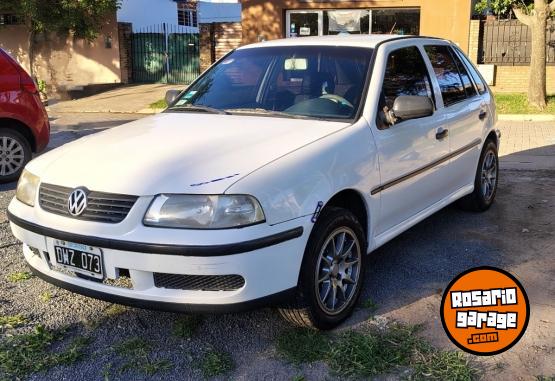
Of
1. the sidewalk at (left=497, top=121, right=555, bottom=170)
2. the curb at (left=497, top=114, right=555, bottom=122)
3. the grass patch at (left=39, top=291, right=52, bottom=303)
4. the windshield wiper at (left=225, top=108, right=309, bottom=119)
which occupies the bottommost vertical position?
the grass patch at (left=39, top=291, right=52, bottom=303)

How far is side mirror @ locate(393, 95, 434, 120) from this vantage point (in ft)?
13.1

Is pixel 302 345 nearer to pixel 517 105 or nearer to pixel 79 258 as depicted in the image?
pixel 79 258

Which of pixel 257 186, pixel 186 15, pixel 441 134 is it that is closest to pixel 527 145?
pixel 441 134

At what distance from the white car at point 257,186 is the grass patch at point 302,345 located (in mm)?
85

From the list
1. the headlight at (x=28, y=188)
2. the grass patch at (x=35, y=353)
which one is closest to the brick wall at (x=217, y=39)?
the headlight at (x=28, y=188)

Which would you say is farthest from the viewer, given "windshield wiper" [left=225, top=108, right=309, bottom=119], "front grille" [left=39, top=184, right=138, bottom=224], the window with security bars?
the window with security bars

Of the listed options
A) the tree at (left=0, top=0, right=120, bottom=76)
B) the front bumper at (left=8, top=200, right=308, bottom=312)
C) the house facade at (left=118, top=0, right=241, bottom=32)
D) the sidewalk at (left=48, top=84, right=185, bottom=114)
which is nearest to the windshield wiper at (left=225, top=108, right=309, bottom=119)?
the front bumper at (left=8, top=200, right=308, bottom=312)

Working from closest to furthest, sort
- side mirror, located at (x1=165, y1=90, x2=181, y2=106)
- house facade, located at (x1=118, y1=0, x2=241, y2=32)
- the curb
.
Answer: side mirror, located at (x1=165, y1=90, x2=181, y2=106) → the curb → house facade, located at (x1=118, y1=0, x2=241, y2=32)

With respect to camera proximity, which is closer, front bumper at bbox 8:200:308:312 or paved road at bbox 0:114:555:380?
front bumper at bbox 8:200:308:312

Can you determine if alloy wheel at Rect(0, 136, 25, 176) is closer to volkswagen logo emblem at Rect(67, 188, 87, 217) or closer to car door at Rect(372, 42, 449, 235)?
volkswagen logo emblem at Rect(67, 188, 87, 217)

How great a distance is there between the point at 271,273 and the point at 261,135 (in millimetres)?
916

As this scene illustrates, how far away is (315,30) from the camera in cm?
1784

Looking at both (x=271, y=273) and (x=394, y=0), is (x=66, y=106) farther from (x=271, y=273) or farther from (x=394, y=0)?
(x=271, y=273)

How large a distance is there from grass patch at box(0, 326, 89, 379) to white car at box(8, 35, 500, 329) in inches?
13.7
